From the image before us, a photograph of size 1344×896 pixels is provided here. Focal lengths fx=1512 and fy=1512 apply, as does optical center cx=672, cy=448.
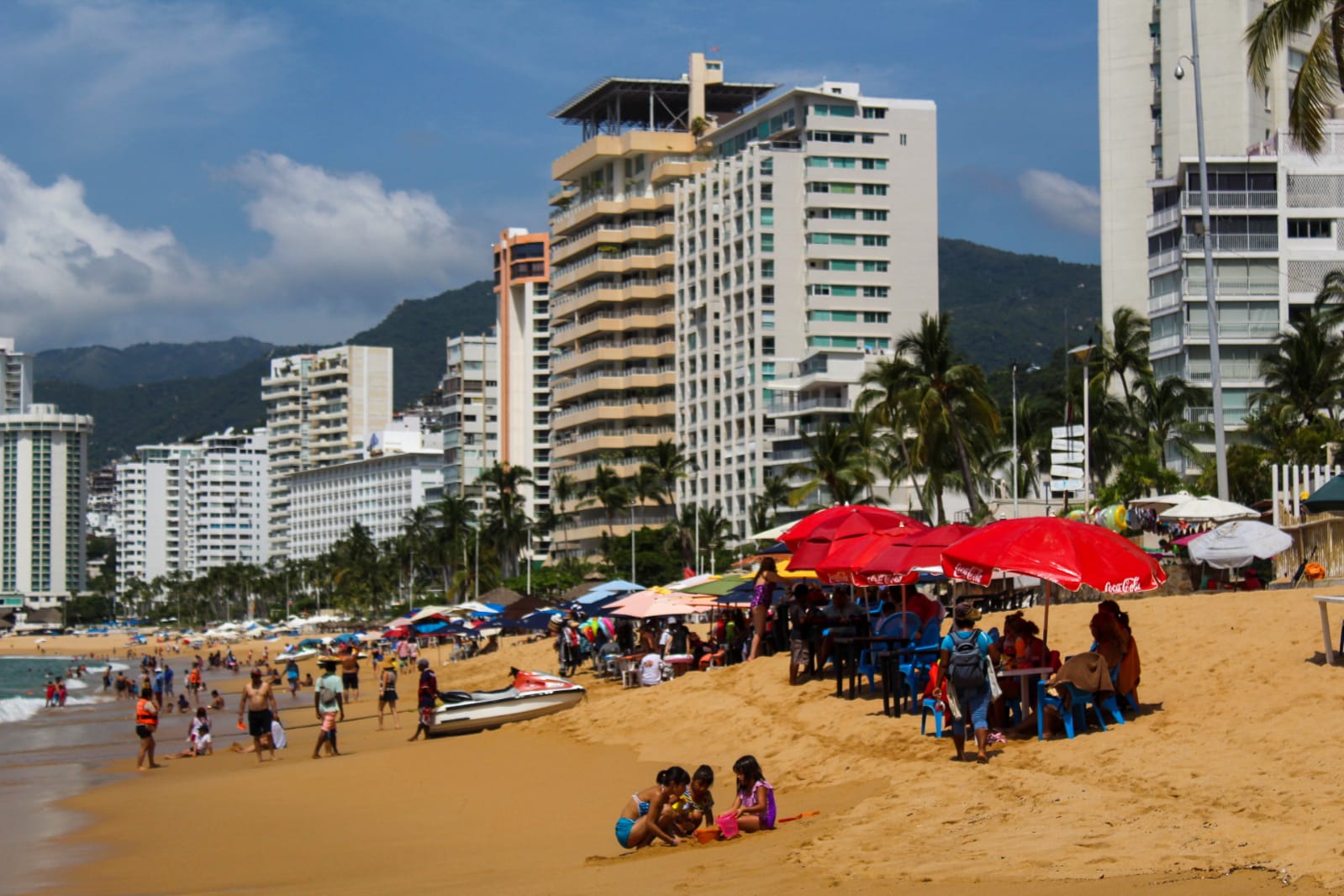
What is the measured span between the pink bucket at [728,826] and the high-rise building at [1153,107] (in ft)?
234

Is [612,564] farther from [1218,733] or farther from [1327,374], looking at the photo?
[1218,733]

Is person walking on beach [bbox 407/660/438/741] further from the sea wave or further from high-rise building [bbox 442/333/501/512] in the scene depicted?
high-rise building [bbox 442/333/501/512]

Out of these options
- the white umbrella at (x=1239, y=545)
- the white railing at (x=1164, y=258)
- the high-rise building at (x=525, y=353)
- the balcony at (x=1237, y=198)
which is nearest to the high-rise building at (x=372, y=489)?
the high-rise building at (x=525, y=353)

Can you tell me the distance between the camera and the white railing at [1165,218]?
2835 inches

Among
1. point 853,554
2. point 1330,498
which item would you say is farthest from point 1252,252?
point 853,554

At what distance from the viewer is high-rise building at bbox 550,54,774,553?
10356 cm

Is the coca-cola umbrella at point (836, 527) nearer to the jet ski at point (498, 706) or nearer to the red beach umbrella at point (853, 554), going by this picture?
the red beach umbrella at point (853, 554)

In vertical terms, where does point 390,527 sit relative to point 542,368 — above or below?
below

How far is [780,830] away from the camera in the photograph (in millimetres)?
12633

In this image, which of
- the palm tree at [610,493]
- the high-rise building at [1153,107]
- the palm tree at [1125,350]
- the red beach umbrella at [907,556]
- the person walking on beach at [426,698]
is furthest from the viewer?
the palm tree at [610,493]

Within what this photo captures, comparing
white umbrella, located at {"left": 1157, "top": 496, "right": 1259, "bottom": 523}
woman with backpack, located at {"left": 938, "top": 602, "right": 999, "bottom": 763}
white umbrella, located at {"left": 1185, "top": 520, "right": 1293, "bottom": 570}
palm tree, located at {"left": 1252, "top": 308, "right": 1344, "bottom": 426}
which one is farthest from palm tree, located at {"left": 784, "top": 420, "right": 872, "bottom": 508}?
woman with backpack, located at {"left": 938, "top": 602, "right": 999, "bottom": 763}

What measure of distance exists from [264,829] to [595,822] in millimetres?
4227

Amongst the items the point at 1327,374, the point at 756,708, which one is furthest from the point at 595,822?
the point at 1327,374

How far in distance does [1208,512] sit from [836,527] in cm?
937
